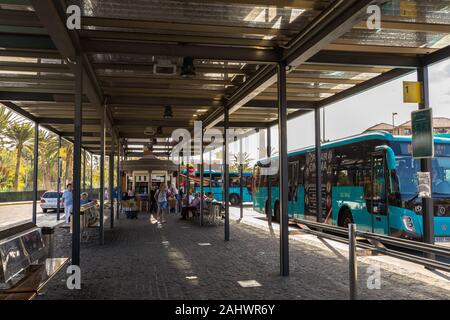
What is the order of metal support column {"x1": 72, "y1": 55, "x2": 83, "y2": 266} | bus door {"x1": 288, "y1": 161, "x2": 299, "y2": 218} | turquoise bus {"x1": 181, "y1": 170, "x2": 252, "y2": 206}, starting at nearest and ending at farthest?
metal support column {"x1": 72, "y1": 55, "x2": 83, "y2": 266} → bus door {"x1": 288, "y1": 161, "x2": 299, "y2": 218} → turquoise bus {"x1": 181, "y1": 170, "x2": 252, "y2": 206}

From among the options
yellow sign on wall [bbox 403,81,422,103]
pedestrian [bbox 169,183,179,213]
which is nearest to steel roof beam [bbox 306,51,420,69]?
yellow sign on wall [bbox 403,81,422,103]

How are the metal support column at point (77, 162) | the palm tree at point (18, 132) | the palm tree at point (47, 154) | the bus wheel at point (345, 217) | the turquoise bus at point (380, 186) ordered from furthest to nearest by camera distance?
the palm tree at point (47, 154) → the palm tree at point (18, 132) → the bus wheel at point (345, 217) → the turquoise bus at point (380, 186) → the metal support column at point (77, 162)

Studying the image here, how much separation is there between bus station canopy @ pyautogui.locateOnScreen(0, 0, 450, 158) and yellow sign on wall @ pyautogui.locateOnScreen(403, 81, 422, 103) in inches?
15.5

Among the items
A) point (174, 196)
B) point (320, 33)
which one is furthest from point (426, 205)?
point (174, 196)

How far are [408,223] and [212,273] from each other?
543 cm

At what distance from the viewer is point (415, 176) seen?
36.2ft

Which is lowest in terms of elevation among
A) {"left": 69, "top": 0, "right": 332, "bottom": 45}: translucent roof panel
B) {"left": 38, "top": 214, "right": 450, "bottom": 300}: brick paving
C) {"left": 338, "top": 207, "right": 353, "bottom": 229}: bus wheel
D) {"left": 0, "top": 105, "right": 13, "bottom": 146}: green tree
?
{"left": 38, "top": 214, "right": 450, "bottom": 300}: brick paving

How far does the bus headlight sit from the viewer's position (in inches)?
413

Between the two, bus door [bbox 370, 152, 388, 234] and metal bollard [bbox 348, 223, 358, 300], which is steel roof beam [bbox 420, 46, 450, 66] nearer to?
bus door [bbox 370, 152, 388, 234]

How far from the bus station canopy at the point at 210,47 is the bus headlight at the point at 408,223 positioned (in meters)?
3.39

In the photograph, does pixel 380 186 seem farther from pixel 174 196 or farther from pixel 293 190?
pixel 174 196

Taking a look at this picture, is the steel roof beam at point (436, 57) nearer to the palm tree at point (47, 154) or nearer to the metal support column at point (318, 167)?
the metal support column at point (318, 167)

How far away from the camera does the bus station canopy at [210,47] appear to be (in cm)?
602

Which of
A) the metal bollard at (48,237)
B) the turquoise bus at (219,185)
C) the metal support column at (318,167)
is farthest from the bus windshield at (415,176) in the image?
the turquoise bus at (219,185)
